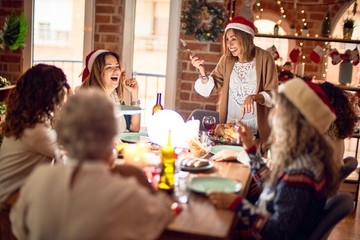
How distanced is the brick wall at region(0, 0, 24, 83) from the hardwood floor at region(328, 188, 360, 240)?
313 centimetres

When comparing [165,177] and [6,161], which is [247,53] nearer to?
[165,177]

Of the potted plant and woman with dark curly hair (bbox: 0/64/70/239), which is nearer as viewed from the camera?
woman with dark curly hair (bbox: 0/64/70/239)

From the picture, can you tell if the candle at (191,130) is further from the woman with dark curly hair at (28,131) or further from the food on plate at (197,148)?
the woman with dark curly hair at (28,131)

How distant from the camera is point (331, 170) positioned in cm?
200

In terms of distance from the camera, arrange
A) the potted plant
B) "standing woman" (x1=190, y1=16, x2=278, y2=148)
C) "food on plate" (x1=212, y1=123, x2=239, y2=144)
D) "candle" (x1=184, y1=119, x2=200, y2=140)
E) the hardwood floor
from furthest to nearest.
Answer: the potted plant → the hardwood floor → "standing woman" (x1=190, y1=16, x2=278, y2=148) → "food on plate" (x1=212, y1=123, x2=239, y2=144) → "candle" (x1=184, y1=119, x2=200, y2=140)

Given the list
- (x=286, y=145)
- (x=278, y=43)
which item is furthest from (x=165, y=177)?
(x=278, y=43)

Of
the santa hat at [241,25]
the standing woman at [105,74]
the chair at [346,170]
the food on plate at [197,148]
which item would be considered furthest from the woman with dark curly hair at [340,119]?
the standing woman at [105,74]

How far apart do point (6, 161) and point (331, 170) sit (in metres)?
1.39

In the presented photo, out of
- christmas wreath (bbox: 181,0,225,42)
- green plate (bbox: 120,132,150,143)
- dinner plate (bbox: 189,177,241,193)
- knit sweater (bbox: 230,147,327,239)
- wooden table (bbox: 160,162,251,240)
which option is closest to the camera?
wooden table (bbox: 160,162,251,240)

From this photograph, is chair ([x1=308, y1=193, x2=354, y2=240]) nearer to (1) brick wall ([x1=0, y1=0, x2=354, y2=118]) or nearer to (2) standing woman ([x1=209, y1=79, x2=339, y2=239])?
(2) standing woman ([x1=209, y1=79, x2=339, y2=239])

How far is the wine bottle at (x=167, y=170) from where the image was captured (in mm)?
2096

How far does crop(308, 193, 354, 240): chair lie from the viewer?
6.34 feet

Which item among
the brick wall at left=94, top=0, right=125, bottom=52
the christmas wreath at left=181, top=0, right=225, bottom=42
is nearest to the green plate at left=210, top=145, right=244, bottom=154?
the christmas wreath at left=181, top=0, right=225, bottom=42

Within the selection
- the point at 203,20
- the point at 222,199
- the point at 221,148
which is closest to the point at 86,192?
the point at 222,199
